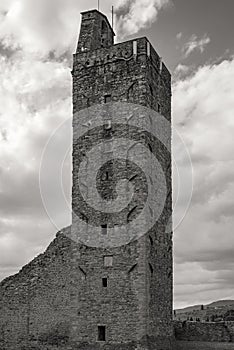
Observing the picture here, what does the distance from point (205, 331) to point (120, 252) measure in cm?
708

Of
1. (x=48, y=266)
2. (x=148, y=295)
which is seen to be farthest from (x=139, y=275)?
(x=48, y=266)

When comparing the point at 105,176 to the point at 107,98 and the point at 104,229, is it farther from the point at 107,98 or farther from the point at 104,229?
the point at 107,98

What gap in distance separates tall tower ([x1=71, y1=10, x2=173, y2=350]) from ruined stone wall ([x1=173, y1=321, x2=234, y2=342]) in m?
1.94

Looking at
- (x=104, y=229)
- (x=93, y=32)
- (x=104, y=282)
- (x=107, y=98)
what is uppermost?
(x=93, y=32)

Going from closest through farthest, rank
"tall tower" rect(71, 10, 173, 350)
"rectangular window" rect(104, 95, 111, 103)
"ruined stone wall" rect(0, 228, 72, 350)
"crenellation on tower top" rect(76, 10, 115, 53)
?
"tall tower" rect(71, 10, 173, 350) < "rectangular window" rect(104, 95, 111, 103) < "ruined stone wall" rect(0, 228, 72, 350) < "crenellation on tower top" rect(76, 10, 115, 53)

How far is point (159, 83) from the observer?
30.2 m

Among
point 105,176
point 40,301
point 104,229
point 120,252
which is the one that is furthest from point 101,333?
point 105,176

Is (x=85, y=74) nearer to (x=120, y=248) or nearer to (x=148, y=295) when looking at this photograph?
(x=120, y=248)

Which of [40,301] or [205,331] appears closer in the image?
[40,301]

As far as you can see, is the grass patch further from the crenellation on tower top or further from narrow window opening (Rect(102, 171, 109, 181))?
the crenellation on tower top

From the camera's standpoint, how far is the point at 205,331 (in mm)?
30406

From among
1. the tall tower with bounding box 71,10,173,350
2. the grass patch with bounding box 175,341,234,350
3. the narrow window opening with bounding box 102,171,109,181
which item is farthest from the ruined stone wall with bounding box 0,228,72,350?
the grass patch with bounding box 175,341,234,350

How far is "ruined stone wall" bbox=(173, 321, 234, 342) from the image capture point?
30.1m

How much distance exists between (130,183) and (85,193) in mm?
2475
